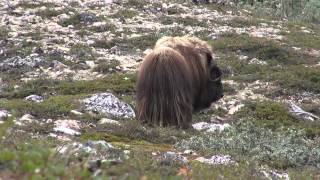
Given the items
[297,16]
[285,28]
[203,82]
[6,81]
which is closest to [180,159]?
[203,82]

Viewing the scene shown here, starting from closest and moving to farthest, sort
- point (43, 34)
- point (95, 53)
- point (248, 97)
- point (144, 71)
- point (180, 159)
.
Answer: point (180, 159) → point (144, 71) → point (248, 97) → point (95, 53) → point (43, 34)

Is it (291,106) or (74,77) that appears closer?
(291,106)

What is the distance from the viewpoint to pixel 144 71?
10.8 meters

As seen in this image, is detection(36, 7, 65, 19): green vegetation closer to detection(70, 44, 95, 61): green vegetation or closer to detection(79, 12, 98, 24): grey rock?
detection(79, 12, 98, 24): grey rock

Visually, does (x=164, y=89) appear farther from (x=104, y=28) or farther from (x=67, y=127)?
(x=104, y=28)

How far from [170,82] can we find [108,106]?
1.44 m

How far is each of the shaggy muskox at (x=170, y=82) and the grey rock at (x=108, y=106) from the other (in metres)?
0.52

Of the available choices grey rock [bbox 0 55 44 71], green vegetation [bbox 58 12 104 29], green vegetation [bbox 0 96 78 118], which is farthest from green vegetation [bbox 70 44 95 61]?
green vegetation [bbox 0 96 78 118]

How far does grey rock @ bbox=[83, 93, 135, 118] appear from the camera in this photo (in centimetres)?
1136

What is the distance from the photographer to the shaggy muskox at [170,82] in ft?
35.0

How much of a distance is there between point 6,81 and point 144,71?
16.7ft

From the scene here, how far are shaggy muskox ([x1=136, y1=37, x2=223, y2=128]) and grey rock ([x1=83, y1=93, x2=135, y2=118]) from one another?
0.52 meters

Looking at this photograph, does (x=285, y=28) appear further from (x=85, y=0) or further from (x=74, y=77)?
(x=74, y=77)

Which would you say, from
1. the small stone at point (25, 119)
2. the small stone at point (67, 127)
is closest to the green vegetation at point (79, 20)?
the small stone at point (25, 119)
